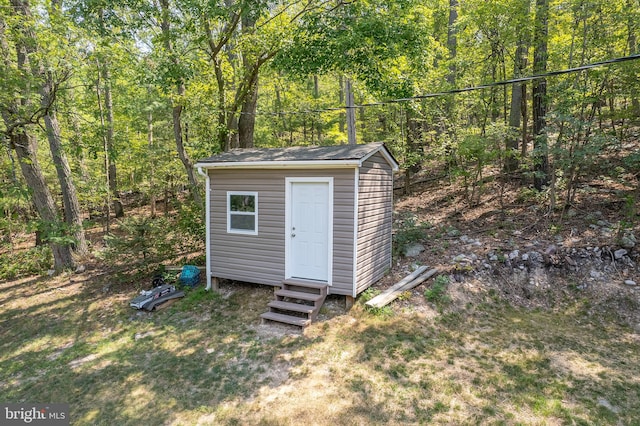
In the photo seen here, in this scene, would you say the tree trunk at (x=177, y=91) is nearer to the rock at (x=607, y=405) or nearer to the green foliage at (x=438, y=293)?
the green foliage at (x=438, y=293)

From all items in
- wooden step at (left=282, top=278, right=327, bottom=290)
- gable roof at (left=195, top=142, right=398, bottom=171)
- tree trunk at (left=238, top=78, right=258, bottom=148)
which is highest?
tree trunk at (left=238, top=78, right=258, bottom=148)

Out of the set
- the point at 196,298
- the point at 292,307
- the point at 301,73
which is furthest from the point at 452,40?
the point at 196,298

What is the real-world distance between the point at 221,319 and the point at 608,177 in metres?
9.20

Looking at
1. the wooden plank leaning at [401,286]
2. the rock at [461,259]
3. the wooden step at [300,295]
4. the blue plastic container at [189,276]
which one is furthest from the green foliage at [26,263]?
the rock at [461,259]

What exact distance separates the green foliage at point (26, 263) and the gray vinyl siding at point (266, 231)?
18.8 ft

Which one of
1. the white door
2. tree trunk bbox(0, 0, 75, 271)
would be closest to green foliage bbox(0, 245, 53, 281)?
tree trunk bbox(0, 0, 75, 271)

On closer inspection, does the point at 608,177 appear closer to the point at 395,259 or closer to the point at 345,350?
the point at 395,259

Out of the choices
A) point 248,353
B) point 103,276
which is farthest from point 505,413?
point 103,276

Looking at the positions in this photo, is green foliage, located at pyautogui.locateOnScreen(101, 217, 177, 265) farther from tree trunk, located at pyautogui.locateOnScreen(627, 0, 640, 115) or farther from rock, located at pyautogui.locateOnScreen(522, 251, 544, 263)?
tree trunk, located at pyautogui.locateOnScreen(627, 0, 640, 115)

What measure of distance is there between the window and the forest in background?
1.99m

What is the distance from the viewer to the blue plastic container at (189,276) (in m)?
7.29

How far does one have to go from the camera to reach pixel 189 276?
7309 millimetres

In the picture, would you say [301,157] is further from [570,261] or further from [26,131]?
[26,131]

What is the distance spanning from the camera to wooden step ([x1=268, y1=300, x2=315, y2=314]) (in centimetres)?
560
